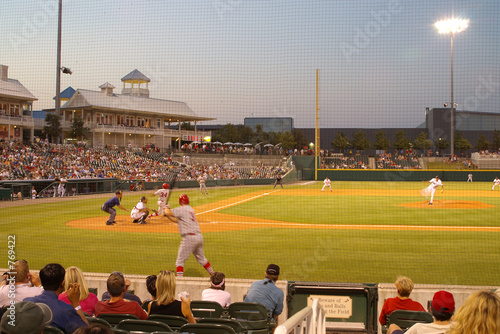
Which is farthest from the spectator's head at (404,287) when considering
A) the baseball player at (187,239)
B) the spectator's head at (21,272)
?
the spectator's head at (21,272)

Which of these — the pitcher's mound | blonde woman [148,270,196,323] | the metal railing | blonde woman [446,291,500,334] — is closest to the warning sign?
the metal railing

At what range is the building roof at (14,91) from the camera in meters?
34.9

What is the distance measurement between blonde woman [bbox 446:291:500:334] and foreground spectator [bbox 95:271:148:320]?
3.14 metres

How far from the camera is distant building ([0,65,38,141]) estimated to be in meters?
35.0

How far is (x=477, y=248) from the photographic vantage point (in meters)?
11.1

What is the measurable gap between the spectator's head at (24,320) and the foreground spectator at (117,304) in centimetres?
207

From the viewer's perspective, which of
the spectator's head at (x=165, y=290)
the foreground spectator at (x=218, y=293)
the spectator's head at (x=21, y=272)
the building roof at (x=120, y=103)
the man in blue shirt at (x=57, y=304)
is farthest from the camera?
the building roof at (x=120, y=103)

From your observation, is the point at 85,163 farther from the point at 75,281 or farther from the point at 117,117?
the point at 75,281

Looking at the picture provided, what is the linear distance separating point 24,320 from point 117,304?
7.29 feet

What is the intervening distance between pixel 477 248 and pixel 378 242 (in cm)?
246

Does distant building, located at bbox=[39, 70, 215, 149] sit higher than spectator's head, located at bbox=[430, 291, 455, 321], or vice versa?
distant building, located at bbox=[39, 70, 215, 149]

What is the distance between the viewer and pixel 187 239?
323 inches

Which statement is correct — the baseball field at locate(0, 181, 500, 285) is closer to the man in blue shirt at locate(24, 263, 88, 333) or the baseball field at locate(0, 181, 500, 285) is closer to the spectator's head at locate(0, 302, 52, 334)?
the man in blue shirt at locate(24, 263, 88, 333)

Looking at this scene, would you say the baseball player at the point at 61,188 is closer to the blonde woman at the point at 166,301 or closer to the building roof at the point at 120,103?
the building roof at the point at 120,103
